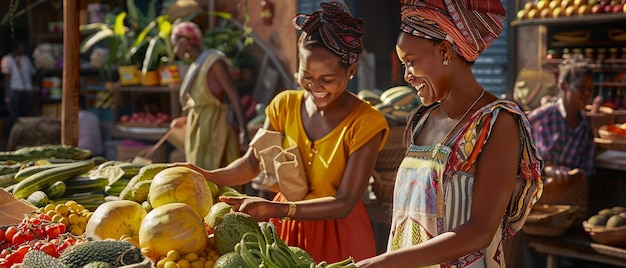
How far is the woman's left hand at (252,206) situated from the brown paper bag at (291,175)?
431 mm

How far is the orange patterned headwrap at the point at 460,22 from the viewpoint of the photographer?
2170 millimetres

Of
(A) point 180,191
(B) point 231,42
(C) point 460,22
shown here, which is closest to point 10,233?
(A) point 180,191

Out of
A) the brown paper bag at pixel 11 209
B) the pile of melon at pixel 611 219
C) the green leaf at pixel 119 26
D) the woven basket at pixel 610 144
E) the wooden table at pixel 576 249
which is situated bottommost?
the wooden table at pixel 576 249

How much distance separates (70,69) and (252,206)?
6.64 ft

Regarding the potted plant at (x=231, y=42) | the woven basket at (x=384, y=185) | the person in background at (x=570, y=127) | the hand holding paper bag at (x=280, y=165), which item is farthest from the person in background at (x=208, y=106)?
the hand holding paper bag at (x=280, y=165)

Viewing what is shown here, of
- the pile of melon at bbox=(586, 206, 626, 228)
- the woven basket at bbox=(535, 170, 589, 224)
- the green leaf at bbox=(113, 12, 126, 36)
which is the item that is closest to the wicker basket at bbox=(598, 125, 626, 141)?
the woven basket at bbox=(535, 170, 589, 224)

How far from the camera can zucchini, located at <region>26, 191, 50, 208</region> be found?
2998mm

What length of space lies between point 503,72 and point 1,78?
848cm

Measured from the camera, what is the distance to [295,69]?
9344mm

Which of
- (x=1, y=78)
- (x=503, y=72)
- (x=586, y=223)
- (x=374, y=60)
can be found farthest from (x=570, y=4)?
(x=1, y=78)

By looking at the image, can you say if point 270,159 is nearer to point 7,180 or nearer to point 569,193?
point 7,180

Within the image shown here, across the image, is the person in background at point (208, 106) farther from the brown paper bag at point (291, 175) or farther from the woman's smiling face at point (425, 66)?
the woman's smiling face at point (425, 66)

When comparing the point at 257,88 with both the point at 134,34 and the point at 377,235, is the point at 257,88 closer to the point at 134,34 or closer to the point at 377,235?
the point at 134,34

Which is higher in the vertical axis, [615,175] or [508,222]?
[508,222]
